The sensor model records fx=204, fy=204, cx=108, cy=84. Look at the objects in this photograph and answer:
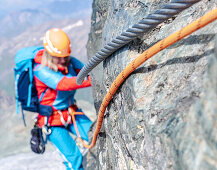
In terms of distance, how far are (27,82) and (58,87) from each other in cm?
85

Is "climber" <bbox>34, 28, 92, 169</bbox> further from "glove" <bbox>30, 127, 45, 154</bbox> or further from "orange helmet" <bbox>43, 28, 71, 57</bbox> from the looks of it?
"glove" <bbox>30, 127, 45, 154</bbox>

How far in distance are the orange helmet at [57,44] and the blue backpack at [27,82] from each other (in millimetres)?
377

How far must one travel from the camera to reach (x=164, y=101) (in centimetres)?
147

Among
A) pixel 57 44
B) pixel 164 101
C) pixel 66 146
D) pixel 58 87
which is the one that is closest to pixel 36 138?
pixel 66 146

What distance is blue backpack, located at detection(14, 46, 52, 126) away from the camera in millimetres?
3578

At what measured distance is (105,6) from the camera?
131 inches

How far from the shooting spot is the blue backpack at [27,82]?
358 centimetres

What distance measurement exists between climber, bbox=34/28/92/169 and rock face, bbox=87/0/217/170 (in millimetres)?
1221

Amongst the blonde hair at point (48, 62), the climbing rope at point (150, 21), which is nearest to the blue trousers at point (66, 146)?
the blonde hair at point (48, 62)

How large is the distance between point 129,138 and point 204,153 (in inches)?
38.9

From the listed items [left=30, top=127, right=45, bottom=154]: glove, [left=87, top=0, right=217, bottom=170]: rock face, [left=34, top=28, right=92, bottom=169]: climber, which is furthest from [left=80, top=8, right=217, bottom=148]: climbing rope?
[left=30, top=127, right=45, bottom=154]: glove

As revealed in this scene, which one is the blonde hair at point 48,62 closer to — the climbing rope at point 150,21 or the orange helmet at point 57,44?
the orange helmet at point 57,44

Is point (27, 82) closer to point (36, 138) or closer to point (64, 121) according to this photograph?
point (64, 121)

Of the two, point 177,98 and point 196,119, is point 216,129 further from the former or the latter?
point 177,98
